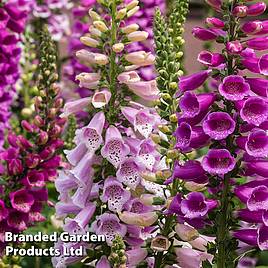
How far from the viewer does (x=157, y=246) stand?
224 cm

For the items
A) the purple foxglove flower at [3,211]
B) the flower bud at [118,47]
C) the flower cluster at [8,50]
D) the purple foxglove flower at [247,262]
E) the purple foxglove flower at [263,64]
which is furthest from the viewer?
the flower cluster at [8,50]

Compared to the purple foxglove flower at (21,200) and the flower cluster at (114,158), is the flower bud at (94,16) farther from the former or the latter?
the purple foxglove flower at (21,200)

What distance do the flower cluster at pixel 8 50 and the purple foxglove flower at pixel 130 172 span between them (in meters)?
1.55

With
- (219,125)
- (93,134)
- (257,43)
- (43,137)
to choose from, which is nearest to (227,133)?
(219,125)

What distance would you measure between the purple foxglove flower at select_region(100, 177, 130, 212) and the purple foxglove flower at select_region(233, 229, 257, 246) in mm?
290

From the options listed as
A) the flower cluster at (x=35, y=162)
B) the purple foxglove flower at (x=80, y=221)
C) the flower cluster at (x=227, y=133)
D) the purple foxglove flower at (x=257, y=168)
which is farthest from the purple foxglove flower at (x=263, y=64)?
the flower cluster at (x=35, y=162)

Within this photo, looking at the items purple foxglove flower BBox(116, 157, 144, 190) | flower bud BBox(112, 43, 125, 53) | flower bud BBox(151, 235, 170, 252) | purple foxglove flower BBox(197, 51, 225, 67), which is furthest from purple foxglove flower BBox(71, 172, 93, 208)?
purple foxglove flower BBox(197, 51, 225, 67)

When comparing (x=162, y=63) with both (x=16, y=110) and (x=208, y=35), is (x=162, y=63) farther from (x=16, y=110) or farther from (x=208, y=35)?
(x=16, y=110)

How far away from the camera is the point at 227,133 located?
2.11 meters

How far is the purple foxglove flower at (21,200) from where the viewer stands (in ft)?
8.91

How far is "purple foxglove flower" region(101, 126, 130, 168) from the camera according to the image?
2.28m

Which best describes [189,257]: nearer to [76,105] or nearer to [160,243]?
[160,243]

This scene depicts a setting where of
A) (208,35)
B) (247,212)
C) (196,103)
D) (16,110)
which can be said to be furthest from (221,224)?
(16,110)

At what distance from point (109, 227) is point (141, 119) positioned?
29cm
